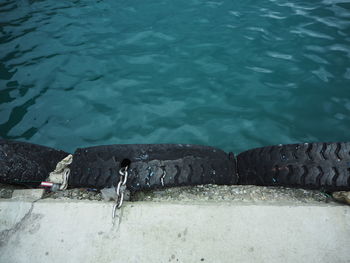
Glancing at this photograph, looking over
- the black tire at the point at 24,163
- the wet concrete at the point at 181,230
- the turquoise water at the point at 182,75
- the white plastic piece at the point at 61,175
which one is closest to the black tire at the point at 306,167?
the wet concrete at the point at 181,230

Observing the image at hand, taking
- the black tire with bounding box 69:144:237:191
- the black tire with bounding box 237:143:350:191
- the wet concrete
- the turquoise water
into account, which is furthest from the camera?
the turquoise water

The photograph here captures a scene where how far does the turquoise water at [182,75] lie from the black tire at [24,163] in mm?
1188

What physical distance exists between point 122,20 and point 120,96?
3.29 m

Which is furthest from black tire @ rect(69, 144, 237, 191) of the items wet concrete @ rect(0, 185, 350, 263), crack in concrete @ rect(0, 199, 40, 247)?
crack in concrete @ rect(0, 199, 40, 247)

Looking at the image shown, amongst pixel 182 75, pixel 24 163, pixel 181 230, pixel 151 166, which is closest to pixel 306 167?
pixel 181 230

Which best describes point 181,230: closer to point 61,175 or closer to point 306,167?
point 306,167

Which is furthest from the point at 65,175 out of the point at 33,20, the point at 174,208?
the point at 33,20

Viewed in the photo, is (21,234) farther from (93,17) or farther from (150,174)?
(93,17)

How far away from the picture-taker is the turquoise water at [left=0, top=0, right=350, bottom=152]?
12.7 feet

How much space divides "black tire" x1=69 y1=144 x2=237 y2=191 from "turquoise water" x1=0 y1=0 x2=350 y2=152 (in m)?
1.43

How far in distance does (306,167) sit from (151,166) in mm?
1295

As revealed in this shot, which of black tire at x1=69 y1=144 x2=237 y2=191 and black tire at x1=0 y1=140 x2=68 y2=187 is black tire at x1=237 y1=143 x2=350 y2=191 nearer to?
black tire at x1=69 y1=144 x2=237 y2=191

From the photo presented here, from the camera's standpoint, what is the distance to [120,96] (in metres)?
4.44

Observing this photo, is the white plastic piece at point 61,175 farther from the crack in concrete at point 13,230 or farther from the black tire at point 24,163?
the crack in concrete at point 13,230
